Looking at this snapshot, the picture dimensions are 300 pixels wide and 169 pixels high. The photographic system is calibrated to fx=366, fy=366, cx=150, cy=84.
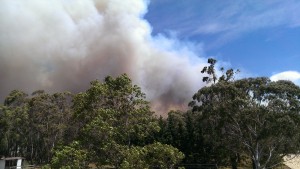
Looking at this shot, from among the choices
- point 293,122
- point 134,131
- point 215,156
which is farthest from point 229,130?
point 134,131

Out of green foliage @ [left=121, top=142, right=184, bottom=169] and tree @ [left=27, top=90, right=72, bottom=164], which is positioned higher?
tree @ [left=27, top=90, right=72, bottom=164]

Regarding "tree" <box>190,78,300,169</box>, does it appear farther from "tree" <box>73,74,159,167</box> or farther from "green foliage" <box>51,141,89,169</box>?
"green foliage" <box>51,141,89,169</box>

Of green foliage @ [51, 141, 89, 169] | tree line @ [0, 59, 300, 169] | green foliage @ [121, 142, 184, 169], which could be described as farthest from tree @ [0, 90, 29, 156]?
green foliage @ [121, 142, 184, 169]

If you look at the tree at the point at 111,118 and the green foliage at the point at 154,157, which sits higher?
the tree at the point at 111,118

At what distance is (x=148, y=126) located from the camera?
31594 mm

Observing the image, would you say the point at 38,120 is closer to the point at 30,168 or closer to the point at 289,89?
the point at 30,168

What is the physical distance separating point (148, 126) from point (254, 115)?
1864 centimetres

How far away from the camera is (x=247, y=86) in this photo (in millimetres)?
46250

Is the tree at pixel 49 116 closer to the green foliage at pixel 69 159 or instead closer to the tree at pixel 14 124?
the tree at pixel 14 124

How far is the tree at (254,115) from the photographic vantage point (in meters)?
43.2

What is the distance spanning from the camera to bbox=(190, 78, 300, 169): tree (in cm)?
4316

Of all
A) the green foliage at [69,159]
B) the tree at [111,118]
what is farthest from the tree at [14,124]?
the green foliage at [69,159]

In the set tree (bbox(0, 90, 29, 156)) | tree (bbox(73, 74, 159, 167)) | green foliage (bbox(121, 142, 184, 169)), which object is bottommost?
green foliage (bbox(121, 142, 184, 169))

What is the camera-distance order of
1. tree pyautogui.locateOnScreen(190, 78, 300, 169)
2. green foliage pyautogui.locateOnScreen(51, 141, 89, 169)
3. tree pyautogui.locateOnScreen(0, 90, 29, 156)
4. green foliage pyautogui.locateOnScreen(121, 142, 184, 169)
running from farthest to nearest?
tree pyautogui.locateOnScreen(0, 90, 29, 156) → tree pyautogui.locateOnScreen(190, 78, 300, 169) → green foliage pyautogui.locateOnScreen(121, 142, 184, 169) → green foliage pyautogui.locateOnScreen(51, 141, 89, 169)
